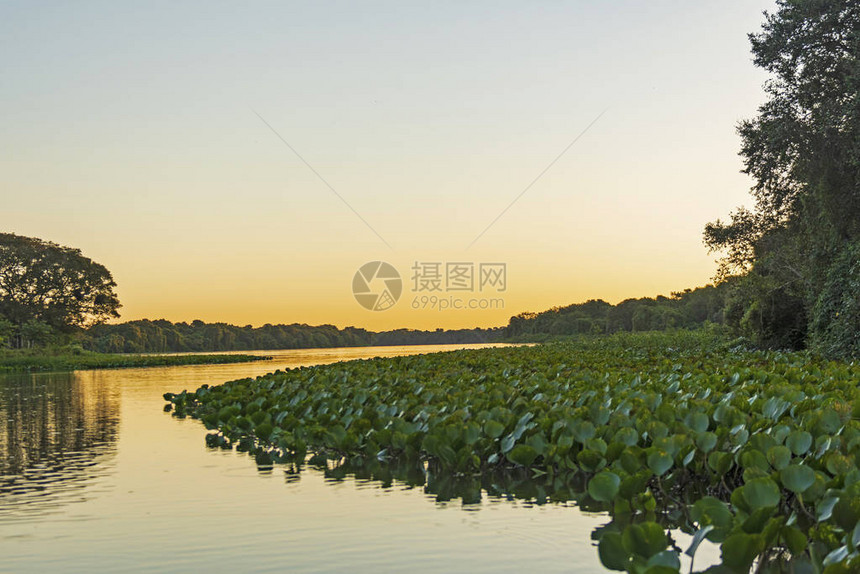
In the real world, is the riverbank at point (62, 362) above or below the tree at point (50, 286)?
below

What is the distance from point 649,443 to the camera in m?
5.54

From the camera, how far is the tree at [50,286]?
42.1 meters

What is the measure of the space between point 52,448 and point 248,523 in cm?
484

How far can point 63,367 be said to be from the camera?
34625 millimetres

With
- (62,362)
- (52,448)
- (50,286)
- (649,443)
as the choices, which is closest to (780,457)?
(649,443)

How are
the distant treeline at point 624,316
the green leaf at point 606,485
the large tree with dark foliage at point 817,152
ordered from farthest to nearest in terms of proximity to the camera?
the distant treeline at point 624,316 < the large tree with dark foliage at point 817,152 < the green leaf at point 606,485

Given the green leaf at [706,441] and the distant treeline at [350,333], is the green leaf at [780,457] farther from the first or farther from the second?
the distant treeline at [350,333]

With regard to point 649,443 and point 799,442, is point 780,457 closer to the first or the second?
point 799,442

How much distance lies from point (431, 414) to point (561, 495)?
208 centimetres

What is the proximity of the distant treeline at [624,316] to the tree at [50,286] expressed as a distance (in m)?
32.6

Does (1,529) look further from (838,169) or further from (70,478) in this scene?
(838,169)

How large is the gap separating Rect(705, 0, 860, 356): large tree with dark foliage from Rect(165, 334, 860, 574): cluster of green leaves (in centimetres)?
701

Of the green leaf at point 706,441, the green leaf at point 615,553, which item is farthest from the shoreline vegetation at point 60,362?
the green leaf at point 615,553

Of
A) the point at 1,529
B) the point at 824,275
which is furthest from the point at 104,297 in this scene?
the point at 1,529
